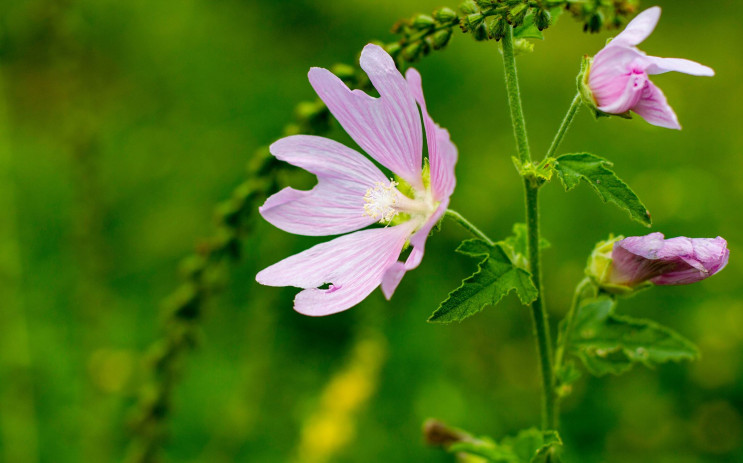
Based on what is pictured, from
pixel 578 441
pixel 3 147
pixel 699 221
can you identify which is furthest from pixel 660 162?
pixel 3 147

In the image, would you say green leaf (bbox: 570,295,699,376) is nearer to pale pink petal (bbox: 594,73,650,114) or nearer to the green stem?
the green stem

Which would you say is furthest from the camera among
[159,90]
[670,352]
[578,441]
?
[159,90]

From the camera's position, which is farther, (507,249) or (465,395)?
(465,395)

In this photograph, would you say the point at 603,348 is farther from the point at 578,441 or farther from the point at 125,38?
the point at 125,38

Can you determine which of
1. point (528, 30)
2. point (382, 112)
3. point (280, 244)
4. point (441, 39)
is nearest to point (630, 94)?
point (528, 30)

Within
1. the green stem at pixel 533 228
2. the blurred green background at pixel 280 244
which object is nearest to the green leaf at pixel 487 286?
the green stem at pixel 533 228

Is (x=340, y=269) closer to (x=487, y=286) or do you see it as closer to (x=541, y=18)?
(x=487, y=286)
